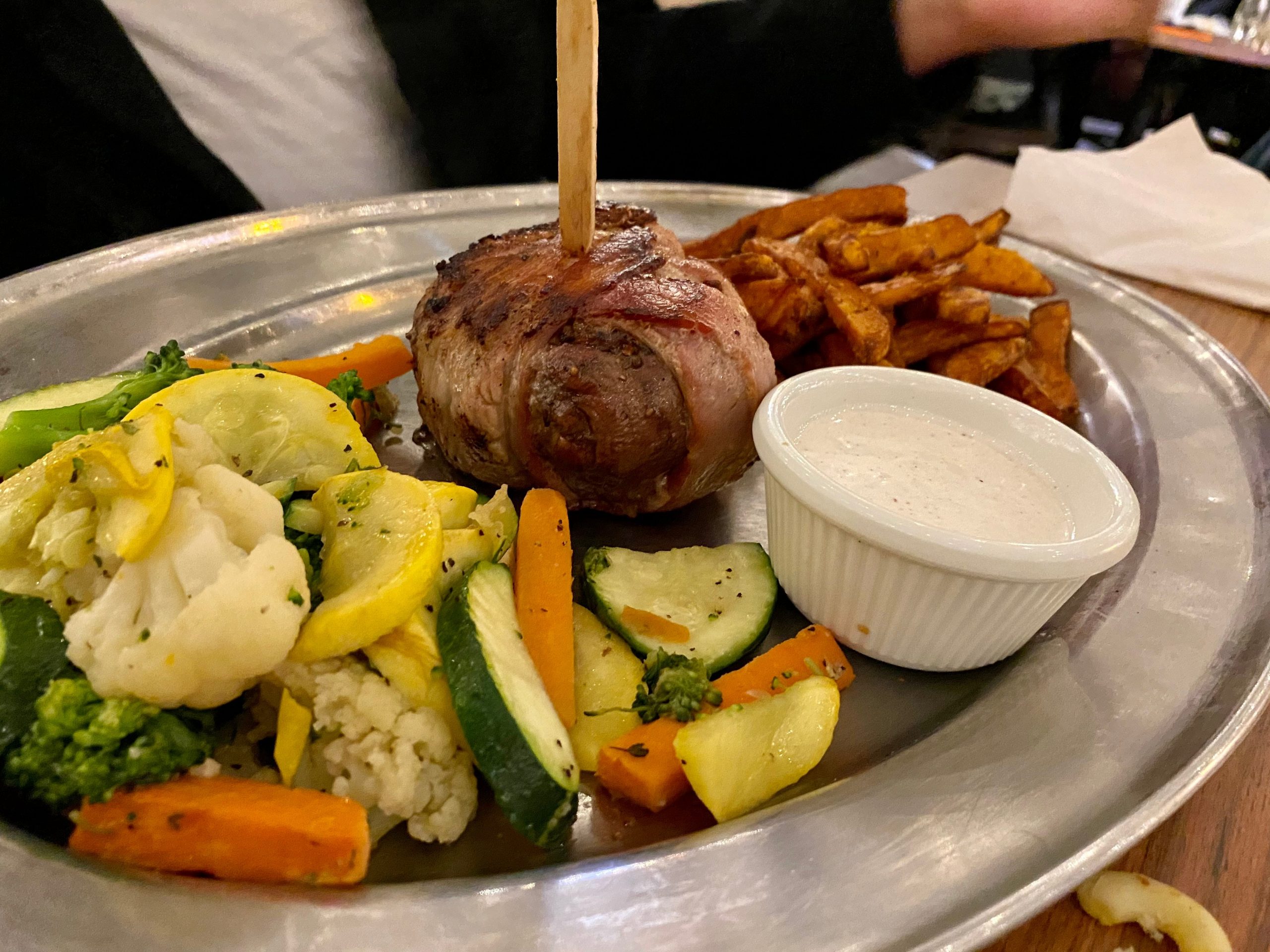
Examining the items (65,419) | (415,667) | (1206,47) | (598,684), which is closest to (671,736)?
(598,684)

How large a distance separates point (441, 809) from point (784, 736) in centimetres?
57

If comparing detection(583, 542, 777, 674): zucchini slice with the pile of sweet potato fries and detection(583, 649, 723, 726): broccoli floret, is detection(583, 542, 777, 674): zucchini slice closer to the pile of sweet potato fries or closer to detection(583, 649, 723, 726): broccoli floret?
detection(583, 649, 723, 726): broccoli floret

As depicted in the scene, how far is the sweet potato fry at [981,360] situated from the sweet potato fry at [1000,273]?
257 mm

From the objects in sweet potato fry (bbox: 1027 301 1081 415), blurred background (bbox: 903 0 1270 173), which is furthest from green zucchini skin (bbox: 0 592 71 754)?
blurred background (bbox: 903 0 1270 173)

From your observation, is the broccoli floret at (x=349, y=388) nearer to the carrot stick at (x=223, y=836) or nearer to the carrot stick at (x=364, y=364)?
the carrot stick at (x=364, y=364)

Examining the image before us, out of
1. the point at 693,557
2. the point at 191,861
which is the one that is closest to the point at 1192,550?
the point at 693,557

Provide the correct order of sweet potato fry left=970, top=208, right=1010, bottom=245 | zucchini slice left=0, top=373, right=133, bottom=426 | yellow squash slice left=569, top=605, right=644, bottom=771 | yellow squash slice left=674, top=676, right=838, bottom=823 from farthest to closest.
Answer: sweet potato fry left=970, top=208, right=1010, bottom=245 → zucchini slice left=0, top=373, right=133, bottom=426 → yellow squash slice left=569, top=605, right=644, bottom=771 → yellow squash slice left=674, top=676, right=838, bottom=823

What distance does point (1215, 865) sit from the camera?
52.1 inches

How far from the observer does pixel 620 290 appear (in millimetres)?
1875

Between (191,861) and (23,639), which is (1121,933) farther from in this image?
(23,639)

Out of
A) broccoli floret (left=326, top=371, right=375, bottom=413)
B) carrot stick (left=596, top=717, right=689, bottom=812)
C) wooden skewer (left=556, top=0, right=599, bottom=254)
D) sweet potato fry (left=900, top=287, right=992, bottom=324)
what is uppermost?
wooden skewer (left=556, top=0, right=599, bottom=254)

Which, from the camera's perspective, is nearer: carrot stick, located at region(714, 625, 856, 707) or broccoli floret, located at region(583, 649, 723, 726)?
broccoli floret, located at region(583, 649, 723, 726)

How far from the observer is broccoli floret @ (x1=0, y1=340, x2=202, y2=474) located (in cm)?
158

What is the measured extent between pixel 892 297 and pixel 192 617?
6.47ft
